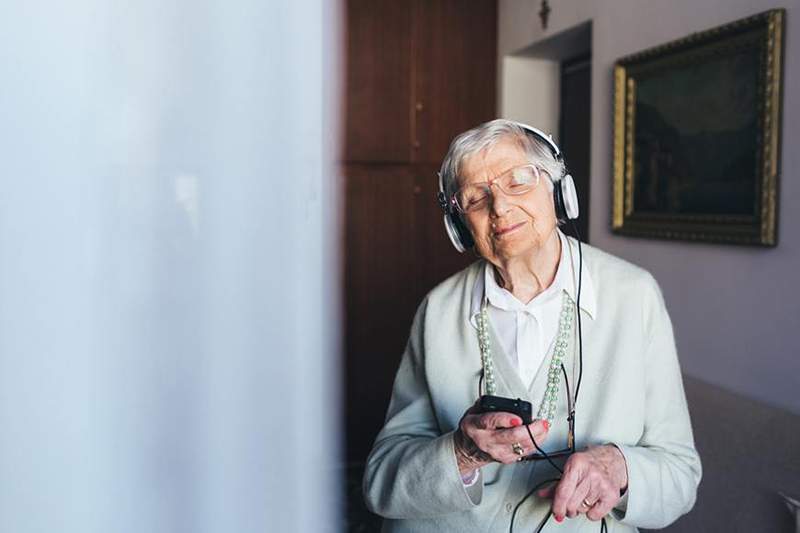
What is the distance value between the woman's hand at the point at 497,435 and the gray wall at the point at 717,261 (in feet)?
4.55

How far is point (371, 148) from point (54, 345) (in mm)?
3968

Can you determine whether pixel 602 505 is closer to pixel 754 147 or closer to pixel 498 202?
pixel 498 202

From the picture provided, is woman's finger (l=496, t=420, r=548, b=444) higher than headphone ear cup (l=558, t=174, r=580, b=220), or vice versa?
headphone ear cup (l=558, t=174, r=580, b=220)

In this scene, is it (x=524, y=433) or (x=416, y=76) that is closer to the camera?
(x=524, y=433)

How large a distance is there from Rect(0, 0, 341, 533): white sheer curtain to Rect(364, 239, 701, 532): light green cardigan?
676mm

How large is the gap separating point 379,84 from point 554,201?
3.17 m

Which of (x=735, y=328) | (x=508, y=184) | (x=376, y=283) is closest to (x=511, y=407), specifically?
(x=508, y=184)

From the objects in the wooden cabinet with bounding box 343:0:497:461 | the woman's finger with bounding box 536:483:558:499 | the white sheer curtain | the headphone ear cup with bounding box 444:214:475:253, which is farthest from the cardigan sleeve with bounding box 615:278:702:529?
the wooden cabinet with bounding box 343:0:497:461

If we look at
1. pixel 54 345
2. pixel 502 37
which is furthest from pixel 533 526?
pixel 502 37

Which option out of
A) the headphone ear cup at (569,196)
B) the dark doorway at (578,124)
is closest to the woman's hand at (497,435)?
the headphone ear cup at (569,196)

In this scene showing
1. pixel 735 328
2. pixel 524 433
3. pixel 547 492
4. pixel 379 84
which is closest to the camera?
pixel 524 433

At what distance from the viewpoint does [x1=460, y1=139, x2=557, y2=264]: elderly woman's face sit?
1314 millimetres

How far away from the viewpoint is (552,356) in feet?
4.26

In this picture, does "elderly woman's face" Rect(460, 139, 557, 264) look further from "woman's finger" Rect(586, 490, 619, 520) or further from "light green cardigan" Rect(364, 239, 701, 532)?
"woman's finger" Rect(586, 490, 619, 520)
